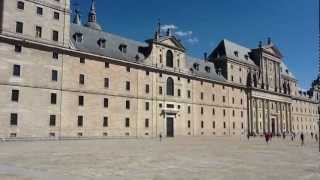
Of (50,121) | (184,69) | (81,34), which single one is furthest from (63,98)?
(184,69)

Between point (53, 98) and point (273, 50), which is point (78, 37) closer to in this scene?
point (53, 98)

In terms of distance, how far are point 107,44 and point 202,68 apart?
90.3 ft

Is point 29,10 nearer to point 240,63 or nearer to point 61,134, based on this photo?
point 61,134

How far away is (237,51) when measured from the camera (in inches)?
3671

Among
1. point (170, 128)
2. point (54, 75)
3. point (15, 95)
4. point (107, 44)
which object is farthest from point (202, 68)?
point (15, 95)

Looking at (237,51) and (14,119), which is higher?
(237,51)

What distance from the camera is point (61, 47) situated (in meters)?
47.9

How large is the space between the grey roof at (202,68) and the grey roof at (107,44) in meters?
12.1

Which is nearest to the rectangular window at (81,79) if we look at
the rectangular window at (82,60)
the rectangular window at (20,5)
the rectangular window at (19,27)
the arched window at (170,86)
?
the rectangular window at (82,60)

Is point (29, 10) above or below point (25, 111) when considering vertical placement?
above

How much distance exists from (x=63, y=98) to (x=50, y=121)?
11.9ft

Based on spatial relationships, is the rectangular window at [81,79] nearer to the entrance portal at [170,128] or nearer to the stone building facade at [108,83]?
the stone building facade at [108,83]

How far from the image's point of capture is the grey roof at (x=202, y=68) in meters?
75.1

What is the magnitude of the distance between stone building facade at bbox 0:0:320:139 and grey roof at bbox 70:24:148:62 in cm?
22
